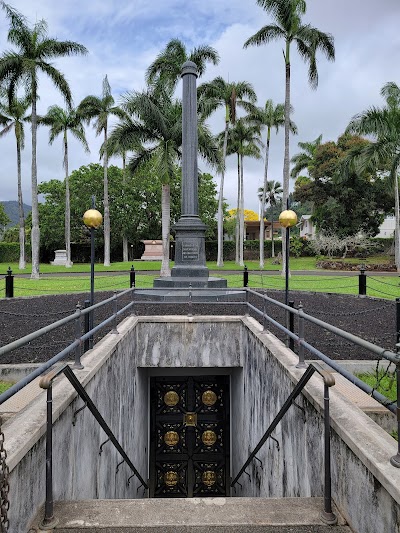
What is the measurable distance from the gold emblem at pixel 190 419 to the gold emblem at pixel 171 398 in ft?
1.44

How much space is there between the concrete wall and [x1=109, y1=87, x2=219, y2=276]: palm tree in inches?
601

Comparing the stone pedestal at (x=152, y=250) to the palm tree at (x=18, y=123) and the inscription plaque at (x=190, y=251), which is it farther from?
the inscription plaque at (x=190, y=251)

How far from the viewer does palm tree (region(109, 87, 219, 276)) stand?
22.3 metres

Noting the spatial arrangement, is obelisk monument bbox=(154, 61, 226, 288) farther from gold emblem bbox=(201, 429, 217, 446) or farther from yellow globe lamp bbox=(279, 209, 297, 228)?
yellow globe lamp bbox=(279, 209, 297, 228)

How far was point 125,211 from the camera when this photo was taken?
148ft

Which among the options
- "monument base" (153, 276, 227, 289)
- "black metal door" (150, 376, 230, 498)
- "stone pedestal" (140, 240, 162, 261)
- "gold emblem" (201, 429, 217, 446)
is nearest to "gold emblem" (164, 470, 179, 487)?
"black metal door" (150, 376, 230, 498)

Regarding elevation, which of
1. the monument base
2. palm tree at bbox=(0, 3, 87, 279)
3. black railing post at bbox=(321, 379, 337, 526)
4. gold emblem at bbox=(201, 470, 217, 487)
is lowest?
gold emblem at bbox=(201, 470, 217, 487)

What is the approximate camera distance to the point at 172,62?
79.8 ft

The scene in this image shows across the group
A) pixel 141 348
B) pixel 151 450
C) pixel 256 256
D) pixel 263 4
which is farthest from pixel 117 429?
pixel 256 256

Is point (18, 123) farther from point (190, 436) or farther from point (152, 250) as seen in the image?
point (190, 436)

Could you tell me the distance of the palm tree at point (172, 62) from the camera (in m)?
24.4

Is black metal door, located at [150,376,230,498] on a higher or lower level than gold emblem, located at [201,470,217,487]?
higher

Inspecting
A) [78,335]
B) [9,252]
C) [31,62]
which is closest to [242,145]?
[31,62]

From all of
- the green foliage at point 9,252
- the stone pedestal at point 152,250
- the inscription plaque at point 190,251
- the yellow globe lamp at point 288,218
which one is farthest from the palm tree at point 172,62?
the green foliage at point 9,252
